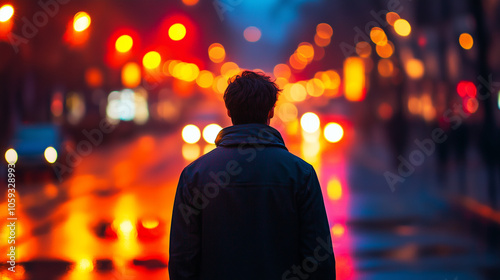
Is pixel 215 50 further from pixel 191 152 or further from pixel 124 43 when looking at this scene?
pixel 191 152

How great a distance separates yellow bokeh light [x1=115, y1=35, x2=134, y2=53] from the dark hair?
30555 mm

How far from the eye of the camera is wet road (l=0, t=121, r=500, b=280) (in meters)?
7.81

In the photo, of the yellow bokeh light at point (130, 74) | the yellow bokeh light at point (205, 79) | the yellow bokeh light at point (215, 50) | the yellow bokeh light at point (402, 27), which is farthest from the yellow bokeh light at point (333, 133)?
the yellow bokeh light at point (205, 79)

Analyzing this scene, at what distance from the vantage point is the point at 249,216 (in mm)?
3062

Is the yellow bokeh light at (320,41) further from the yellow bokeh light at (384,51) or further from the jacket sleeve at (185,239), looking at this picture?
the jacket sleeve at (185,239)

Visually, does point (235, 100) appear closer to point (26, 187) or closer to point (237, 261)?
point (237, 261)

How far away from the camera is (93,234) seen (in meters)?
10.3

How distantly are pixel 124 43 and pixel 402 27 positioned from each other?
13.9m

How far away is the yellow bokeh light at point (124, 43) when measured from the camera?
1300 inches

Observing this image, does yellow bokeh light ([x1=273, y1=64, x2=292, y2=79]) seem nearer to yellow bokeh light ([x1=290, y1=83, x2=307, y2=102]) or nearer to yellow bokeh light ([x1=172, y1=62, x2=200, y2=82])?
yellow bokeh light ([x1=290, y1=83, x2=307, y2=102])

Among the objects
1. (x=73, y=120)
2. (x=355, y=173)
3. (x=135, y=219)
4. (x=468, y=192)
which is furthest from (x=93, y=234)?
(x=73, y=120)

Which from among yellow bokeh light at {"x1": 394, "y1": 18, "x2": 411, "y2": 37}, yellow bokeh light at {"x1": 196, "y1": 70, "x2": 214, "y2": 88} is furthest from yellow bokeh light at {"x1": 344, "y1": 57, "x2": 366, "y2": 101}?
yellow bokeh light at {"x1": 196, "y1": 70, "x2": 214, "y2": 88}

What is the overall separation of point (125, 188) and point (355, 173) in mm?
7362

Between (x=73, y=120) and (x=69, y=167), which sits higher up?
(x=73, y=120)
